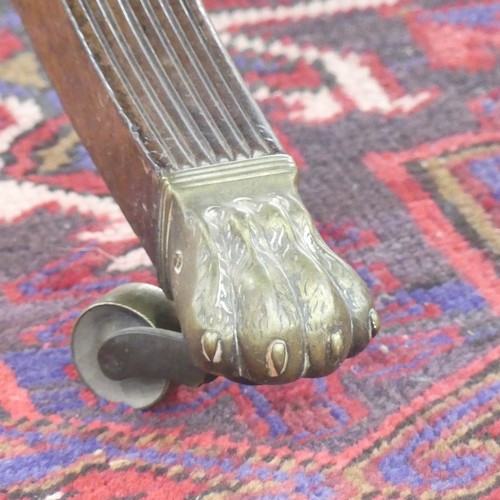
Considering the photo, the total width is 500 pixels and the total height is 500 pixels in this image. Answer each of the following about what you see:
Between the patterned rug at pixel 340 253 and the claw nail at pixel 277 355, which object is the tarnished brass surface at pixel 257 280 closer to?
the claw nail at pixel 277 355

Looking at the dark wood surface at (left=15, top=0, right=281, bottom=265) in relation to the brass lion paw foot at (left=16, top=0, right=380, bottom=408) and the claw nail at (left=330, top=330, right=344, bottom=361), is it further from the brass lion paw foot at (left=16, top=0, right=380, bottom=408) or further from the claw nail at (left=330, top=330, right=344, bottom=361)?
the claw nail at (left=330, top=330, right=344, bottom=361)

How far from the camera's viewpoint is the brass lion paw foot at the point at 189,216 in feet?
1.37

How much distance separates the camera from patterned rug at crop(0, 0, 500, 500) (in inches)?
21.3

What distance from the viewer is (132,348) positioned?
0.54 metres

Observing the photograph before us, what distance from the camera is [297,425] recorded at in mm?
579

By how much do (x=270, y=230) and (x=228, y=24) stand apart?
710mm

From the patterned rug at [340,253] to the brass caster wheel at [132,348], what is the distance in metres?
0.02

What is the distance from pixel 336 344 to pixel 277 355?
3cm

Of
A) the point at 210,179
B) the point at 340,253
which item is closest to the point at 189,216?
the point at 210,179

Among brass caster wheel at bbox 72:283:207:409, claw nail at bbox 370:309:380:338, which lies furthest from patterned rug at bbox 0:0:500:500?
claw nail at bbox 370:309:380:338

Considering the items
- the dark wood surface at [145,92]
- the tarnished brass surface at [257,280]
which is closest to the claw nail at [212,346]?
the tarnished brass surface at [257,280]

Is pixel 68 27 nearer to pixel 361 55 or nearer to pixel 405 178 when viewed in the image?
pixel 405 178

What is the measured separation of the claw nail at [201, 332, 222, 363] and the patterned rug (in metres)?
0.14

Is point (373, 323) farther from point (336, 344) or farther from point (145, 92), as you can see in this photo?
point (145, 92)
